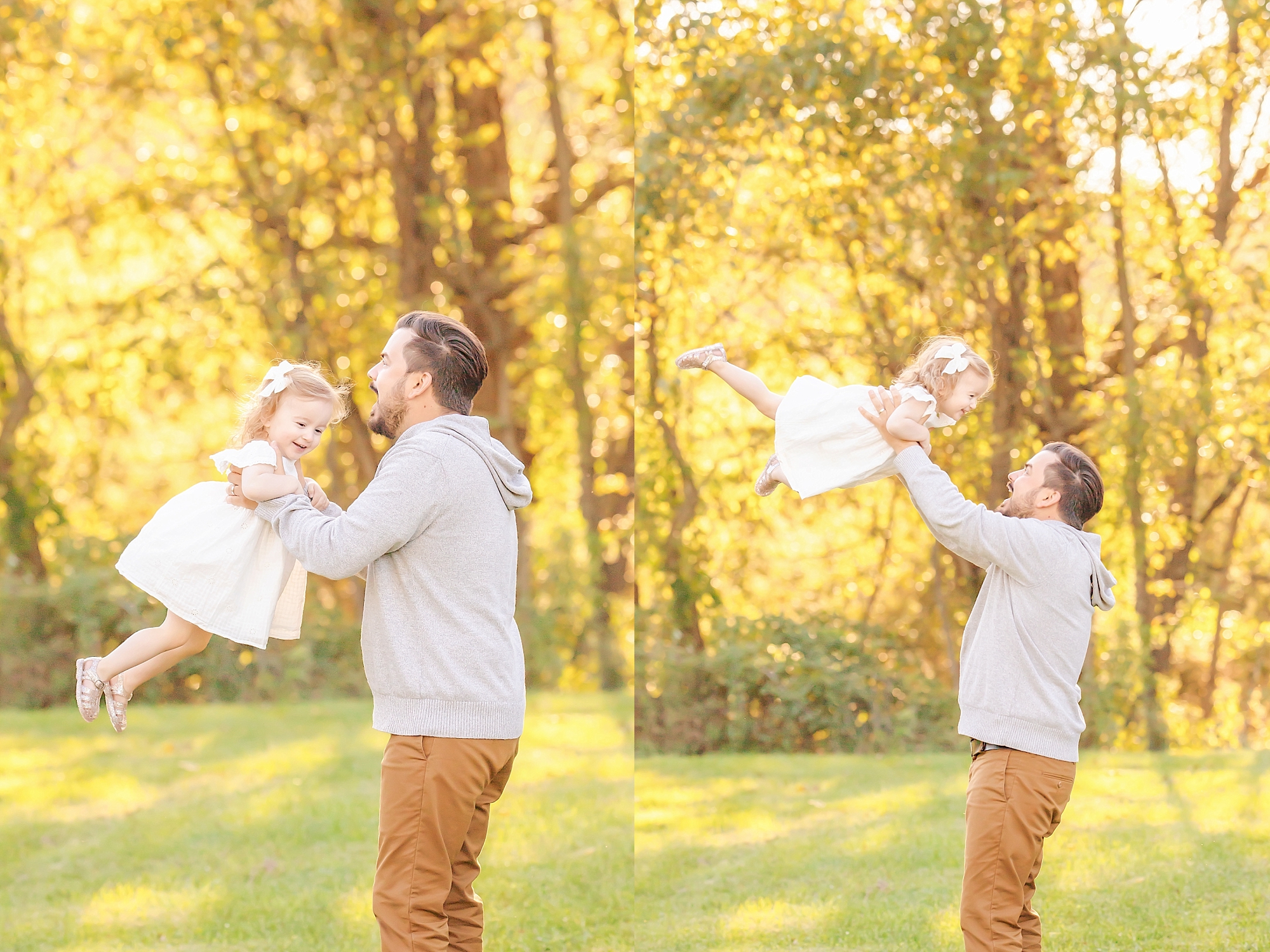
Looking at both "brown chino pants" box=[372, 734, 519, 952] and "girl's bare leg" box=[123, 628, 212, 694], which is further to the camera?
"girl's bare leg" box=[123, 628, 212, 694]

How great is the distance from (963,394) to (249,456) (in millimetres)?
1354

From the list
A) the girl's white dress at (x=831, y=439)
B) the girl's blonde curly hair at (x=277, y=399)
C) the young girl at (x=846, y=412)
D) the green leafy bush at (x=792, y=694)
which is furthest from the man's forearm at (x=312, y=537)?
the green leafy bush at (x=792, y=694)

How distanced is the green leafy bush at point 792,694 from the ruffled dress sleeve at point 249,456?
4049mm

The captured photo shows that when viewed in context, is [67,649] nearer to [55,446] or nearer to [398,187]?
[55,446]

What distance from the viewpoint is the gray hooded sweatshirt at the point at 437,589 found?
2.19 meters

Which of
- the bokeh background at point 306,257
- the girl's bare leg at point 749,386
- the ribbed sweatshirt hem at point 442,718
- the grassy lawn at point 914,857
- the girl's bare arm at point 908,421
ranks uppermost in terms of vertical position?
the bokeh background at point 306,257

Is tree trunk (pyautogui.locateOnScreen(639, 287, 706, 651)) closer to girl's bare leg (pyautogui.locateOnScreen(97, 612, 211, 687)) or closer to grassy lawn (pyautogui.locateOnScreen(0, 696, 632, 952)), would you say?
grassy lawn (pyautogui.locateOnScreen(0, 696, 632, 952))

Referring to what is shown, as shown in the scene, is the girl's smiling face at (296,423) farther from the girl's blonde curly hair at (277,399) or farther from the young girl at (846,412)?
the young girl at (846,412)

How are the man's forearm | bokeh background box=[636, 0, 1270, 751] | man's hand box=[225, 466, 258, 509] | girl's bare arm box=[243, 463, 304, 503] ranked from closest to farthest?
the man's forearm
girl's bare arm box=[243, 463, 304, 503]
man's hand box=[225, 466, 258, 509]
bokeh background box=[636, 0, 1270, 751]

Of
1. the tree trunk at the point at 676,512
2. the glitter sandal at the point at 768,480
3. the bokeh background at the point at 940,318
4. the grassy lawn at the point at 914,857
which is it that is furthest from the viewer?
the tree trunk at the point at 676,512

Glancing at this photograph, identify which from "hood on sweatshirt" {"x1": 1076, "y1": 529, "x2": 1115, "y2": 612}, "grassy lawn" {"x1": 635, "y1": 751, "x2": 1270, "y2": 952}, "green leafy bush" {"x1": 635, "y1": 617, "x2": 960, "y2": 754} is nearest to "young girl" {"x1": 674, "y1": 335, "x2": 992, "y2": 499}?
"hood on sweatshirt" {"x1": 1076, "y1": 529, "x2": 1115, "y2": 612}

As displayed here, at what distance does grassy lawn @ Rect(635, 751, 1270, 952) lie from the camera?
3416 millimetres

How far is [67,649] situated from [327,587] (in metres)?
1.53

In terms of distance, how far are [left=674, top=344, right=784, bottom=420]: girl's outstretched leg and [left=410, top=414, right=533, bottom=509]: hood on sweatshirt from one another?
1.27 ft
